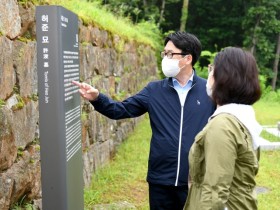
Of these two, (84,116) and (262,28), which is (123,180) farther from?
(262,28)

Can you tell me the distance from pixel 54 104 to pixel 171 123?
1086mm

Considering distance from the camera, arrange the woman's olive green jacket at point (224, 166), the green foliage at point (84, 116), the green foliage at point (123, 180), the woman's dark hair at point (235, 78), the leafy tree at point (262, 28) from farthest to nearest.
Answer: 1. the leafy tree at point (262, 28)
2. the green foliage at point (84, 116)
3. the green foliage at point (123, 180)
4. the woman's dark hair at point (235, 78)
5. the woman's olive green jacket at point (224, 166)

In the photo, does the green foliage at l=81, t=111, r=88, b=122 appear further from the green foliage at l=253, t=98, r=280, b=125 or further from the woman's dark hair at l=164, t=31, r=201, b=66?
the green foliage at l=253, t=98, r=280, b=125

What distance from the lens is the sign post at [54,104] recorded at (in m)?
2.06

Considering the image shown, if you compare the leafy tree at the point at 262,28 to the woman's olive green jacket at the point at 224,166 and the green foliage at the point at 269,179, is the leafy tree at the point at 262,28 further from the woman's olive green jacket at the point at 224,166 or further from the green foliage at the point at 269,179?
the woman's olive green jacket at the point at 224,166

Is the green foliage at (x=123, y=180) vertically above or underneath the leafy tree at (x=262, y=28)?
underneath

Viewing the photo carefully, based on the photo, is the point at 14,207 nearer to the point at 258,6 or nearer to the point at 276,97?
the point at 276,97

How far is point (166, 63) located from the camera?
310 centimetres

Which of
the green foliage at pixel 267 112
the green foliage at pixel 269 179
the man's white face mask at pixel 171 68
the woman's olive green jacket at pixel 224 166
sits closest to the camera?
the woman's olive green jacket at pixel 224 166

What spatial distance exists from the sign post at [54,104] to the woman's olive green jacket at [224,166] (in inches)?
25.7

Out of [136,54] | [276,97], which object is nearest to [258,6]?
[276,97]

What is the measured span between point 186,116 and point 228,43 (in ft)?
79.8

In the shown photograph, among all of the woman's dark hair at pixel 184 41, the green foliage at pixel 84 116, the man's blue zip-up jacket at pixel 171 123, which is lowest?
the green foliage at pixel 84 116

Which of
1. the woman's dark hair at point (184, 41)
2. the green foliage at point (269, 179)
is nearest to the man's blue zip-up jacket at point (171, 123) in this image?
the woman's dark hair at point (184, 41)
